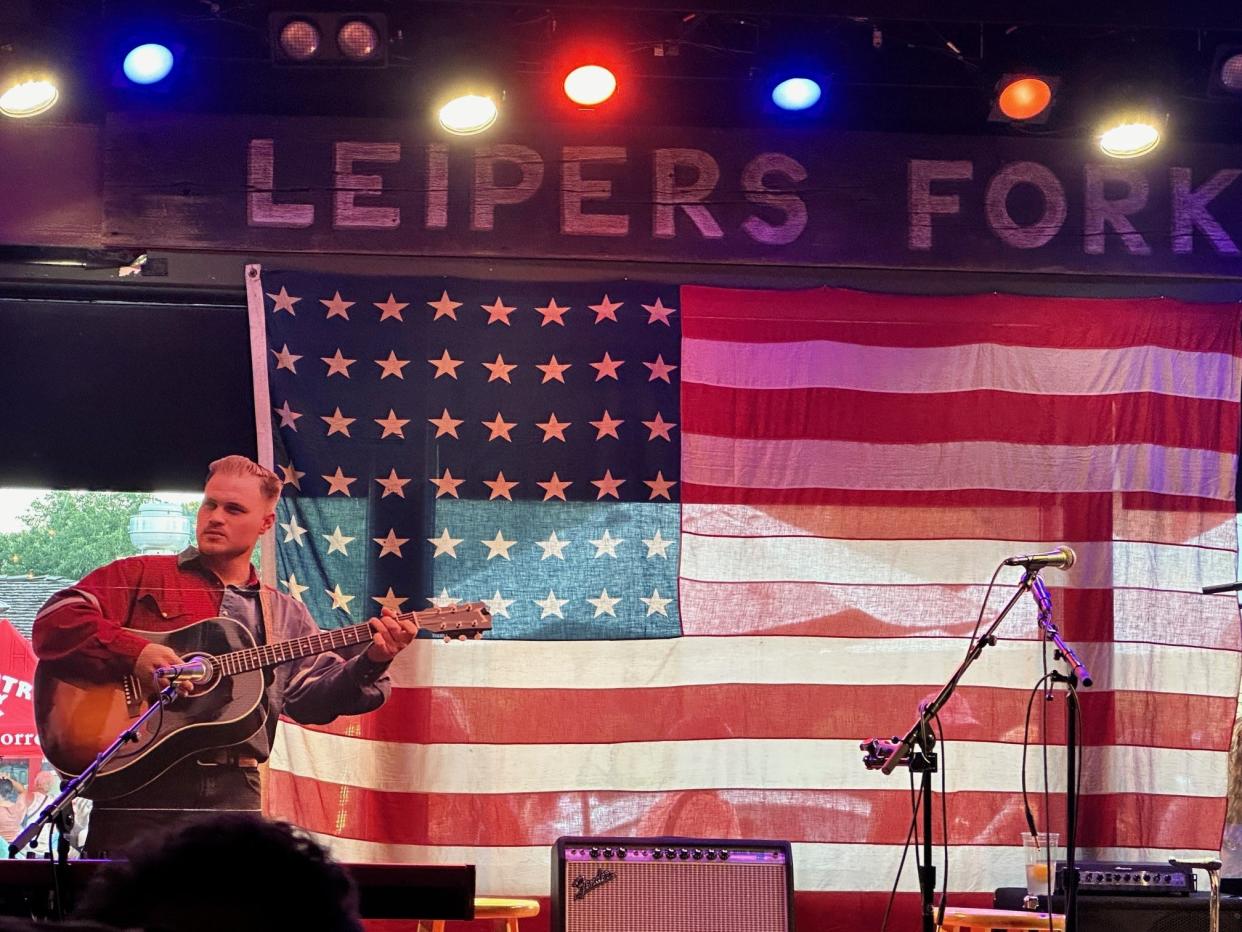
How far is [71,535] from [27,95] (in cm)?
148

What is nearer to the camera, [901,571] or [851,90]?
[901,571]

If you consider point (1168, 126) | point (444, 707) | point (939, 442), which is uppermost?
point (1168, 126)

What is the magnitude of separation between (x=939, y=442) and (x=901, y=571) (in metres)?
0.49

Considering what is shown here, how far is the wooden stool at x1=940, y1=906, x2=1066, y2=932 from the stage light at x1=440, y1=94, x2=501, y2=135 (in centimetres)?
299

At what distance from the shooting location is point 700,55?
17.5 ft

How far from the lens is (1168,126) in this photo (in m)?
5.48

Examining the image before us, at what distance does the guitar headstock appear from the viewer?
4.82 meters

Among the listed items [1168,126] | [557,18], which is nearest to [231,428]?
[557,18]

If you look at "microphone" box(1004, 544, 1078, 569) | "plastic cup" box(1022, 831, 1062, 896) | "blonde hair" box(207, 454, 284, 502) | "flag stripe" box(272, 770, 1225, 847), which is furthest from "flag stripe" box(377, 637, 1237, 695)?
"microphone" box(1004, 544, 1078, 569)

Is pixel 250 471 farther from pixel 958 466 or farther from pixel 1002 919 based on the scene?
pixel 1002 919

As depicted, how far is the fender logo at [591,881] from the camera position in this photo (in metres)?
3.80

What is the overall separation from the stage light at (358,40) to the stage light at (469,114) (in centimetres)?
35

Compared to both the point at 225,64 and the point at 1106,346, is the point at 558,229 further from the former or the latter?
the point at 1106,346

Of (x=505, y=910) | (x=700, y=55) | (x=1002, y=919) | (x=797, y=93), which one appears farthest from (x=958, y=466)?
(x=505, y=910)
